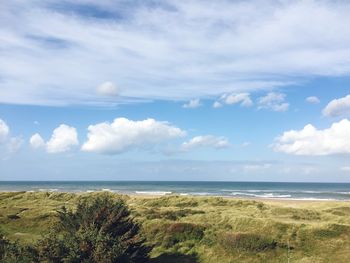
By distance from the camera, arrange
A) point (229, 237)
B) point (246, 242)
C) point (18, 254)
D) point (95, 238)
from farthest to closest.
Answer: point (229, 237) < point (246, 242) < point (95, 238) < point (18, 254)

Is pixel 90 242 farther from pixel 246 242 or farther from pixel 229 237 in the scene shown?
pixel 246 242

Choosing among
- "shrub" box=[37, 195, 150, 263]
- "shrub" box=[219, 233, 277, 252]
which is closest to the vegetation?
"shrub" box=[37, 195, 150, 263]

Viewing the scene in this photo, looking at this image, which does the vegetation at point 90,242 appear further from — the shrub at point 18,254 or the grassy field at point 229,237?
the grassy field at point 229,237

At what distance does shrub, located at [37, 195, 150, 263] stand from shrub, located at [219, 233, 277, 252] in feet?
17.9

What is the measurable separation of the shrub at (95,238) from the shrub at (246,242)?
545 centimetres

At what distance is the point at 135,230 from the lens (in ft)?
79.3

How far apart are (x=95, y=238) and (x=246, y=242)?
32.1 ft

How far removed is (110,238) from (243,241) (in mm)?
8917

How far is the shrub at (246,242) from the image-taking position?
2683 centimetres

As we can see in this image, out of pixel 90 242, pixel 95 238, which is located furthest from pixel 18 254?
pixel 95 238

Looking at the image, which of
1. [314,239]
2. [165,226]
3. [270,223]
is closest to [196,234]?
[165,226]

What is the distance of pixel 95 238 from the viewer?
2080cm

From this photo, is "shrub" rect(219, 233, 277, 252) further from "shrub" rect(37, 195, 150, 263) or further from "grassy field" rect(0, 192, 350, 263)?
"shrub" rect(37, 195, 150, 263)

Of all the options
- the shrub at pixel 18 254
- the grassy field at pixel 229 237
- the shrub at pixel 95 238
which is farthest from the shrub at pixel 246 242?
the shrub at pixel 18 254
